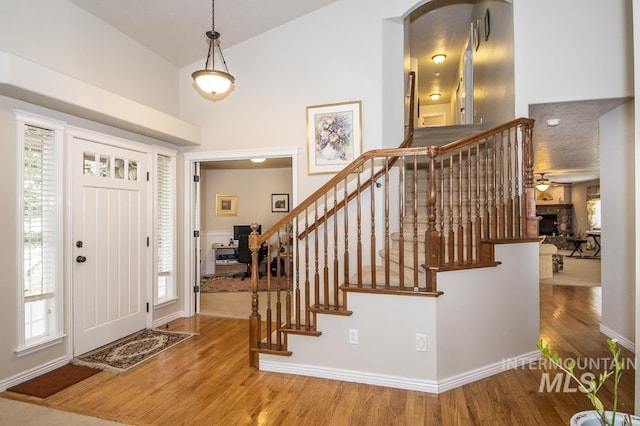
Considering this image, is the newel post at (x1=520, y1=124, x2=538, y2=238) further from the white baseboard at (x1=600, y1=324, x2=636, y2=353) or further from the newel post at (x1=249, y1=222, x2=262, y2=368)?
the newel post at (x1=249, y1=222, x2=262, y2=368)

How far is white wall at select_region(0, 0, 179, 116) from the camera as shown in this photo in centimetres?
283

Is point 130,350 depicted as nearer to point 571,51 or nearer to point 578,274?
point 571,51

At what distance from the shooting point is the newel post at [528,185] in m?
3.10

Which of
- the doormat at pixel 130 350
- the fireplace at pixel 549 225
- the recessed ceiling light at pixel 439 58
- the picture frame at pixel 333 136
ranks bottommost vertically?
the doormat at pixel 130 350

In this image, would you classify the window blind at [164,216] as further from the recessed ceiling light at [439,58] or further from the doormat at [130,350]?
the recessed ceiling light at [439,58]

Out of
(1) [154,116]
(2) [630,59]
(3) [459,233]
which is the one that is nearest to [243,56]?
(1) [154,116]

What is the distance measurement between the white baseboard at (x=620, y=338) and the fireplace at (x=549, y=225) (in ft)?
35.5

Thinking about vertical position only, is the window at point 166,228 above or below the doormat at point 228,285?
above

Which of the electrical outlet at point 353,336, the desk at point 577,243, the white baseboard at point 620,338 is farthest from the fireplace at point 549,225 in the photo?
the electrical outlet at point 353,336

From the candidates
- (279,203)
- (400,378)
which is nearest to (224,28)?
(400,378)

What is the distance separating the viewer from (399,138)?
13.8ft

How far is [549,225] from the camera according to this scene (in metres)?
13.5

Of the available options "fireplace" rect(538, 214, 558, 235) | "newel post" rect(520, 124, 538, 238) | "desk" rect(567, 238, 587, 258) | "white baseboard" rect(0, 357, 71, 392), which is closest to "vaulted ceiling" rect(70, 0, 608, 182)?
"newel post" rect(520, 124, 538, 238)

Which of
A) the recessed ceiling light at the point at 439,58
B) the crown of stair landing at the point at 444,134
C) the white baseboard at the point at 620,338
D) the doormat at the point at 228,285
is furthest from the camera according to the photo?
the recessed ceiling light at the point at 439,58
